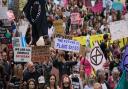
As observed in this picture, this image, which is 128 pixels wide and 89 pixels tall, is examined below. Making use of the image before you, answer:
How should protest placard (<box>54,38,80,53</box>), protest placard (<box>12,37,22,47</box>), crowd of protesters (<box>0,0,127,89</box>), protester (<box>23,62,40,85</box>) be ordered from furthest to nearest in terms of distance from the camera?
1. protest placard (<box>12,37,22,47</box>)
2. protest placard (<box>54,38,80,53</box>)
3. protester (<box>23,62,40,85</box>)
4. crowd of protesters (<box>0,0,127,89</box>)

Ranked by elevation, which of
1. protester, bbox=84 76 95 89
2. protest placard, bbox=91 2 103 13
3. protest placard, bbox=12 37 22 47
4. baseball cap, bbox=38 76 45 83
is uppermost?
protest placard, bbox=91 2 103 13

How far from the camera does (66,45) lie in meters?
16.6

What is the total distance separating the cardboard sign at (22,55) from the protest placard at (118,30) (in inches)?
213

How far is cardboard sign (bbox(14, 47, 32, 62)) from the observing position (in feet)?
50.2

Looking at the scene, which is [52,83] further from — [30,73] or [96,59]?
[96,59]

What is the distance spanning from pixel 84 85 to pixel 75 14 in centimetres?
1022

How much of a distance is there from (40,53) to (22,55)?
1.44ft

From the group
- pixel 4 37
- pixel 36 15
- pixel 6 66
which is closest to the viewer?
pixel 6 66

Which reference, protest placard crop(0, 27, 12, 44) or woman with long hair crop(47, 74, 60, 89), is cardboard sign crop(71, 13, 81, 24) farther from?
woman with long hair crop(47, 74, 60, 89)

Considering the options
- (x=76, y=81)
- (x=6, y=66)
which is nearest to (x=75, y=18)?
(x=6, y=66)

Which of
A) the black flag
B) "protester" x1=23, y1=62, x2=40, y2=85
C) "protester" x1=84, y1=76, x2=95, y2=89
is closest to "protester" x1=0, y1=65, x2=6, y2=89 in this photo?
"protester" x1=23, y1=62, x2=40, y2=85

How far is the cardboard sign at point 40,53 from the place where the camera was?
50.8 ft

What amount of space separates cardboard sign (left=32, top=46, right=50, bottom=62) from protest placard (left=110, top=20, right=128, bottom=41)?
16.5ft

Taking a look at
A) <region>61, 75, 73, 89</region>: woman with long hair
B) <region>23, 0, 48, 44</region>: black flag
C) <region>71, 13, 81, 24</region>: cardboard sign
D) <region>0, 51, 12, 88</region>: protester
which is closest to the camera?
<region>61, 75, 73, 89</region>: woman with long hair
